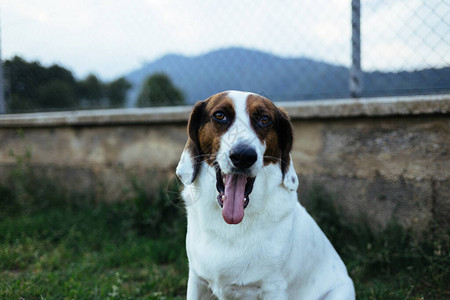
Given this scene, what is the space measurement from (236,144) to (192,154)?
42 cm

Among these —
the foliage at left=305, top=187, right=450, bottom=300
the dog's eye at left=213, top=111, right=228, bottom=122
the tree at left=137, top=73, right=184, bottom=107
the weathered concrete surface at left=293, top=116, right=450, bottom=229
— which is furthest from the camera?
the tree at left=137, top=73, right=184, bottom=107

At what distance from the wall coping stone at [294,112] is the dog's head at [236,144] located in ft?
5.12

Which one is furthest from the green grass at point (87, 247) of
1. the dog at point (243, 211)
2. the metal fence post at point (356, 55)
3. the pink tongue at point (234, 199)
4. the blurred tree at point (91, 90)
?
the metal fence post at point (356, 55)

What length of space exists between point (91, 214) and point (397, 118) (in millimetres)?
3618

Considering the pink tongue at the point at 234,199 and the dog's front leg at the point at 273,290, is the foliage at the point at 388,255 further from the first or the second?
the pink tongue at the point at 234,199

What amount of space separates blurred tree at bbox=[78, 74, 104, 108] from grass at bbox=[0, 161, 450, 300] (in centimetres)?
131

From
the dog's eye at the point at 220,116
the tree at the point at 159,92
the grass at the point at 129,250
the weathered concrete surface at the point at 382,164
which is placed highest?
the tree at the point at 159,92

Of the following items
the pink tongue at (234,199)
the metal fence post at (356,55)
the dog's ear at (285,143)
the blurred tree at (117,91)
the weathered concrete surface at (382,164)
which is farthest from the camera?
the blurred tree at (117,91)

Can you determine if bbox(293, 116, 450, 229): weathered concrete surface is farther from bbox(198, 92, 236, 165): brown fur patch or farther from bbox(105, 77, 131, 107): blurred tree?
bbox(105, 77, 131, 107): blurred tree

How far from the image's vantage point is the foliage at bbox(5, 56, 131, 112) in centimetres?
525

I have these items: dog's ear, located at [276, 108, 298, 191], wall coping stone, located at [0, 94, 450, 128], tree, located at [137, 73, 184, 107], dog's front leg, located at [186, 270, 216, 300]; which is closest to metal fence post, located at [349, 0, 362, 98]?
wall coping stone, located at [0, 94, 450, 128]

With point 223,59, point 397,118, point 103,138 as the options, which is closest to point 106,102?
point 103,138

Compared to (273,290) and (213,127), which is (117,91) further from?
(273,290)

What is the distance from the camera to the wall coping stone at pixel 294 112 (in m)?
3.34
